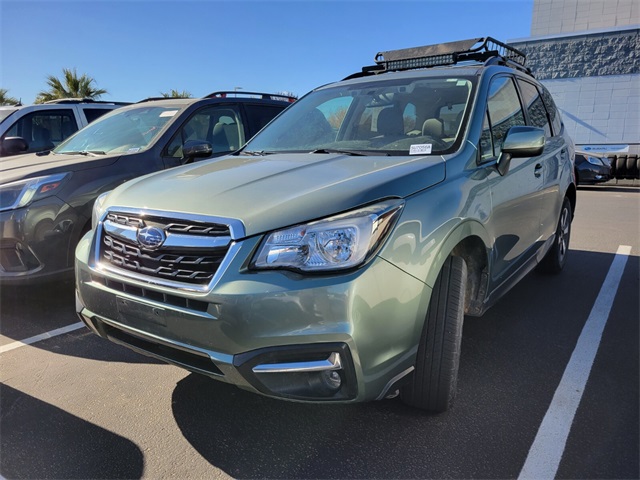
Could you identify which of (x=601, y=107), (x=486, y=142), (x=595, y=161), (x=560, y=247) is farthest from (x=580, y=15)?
(x=486, y=142)

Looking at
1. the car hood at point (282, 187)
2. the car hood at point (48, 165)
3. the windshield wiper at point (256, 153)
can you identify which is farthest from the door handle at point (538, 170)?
the car hood at point (48, 165)

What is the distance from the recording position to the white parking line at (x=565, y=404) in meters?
2.10

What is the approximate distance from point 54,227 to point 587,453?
385 centimetres

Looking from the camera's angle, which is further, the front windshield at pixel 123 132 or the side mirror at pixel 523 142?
the front windshield at pixel 123 132

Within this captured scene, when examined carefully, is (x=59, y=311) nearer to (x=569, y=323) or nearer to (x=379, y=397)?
(x=379, y=397)

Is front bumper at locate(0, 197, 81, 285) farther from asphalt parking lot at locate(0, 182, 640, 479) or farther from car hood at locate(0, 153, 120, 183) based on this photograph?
asphalt parking lot at locate(0, 182, 640, 479)

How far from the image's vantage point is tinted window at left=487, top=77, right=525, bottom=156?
A: 9.95 feet

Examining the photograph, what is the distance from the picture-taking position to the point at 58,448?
227 centimetres

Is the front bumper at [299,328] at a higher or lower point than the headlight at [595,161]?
higher

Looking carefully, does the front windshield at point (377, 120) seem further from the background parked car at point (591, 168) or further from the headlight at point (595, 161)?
the headlight at point (595, 161)

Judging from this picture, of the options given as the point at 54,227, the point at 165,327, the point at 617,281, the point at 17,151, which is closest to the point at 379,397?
the point at 165,327

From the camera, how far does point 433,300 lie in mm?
2236

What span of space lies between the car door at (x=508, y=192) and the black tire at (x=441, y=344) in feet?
1.80

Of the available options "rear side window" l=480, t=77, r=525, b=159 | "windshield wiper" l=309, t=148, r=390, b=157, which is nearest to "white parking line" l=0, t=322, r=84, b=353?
"windshield wiper" l=309, t=148, r=390, b=157
